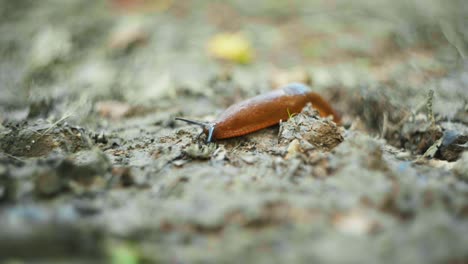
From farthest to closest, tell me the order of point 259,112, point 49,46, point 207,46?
point 207,46 < point 49,46 < point 259,112

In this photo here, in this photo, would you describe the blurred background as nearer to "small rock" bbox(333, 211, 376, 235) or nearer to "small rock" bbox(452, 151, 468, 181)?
"small rock" bbox(452, 151, 468, 181)

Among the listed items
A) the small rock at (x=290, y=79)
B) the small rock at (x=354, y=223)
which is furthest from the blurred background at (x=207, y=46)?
the small rock at (x=354, y=223)

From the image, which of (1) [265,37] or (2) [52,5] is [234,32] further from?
(2) [52,5]

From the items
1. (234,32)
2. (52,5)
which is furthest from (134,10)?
(234,32)

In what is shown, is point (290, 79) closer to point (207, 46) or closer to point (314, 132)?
point (314, 132)

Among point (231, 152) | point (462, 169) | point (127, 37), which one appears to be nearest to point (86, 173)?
point (231, 152)

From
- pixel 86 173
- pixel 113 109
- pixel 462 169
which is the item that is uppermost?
pixel 462 169

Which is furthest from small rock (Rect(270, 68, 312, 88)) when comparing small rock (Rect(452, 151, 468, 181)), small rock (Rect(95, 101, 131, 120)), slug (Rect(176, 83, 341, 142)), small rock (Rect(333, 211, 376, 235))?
small rock (Rect(333, 211, 376, 235))
